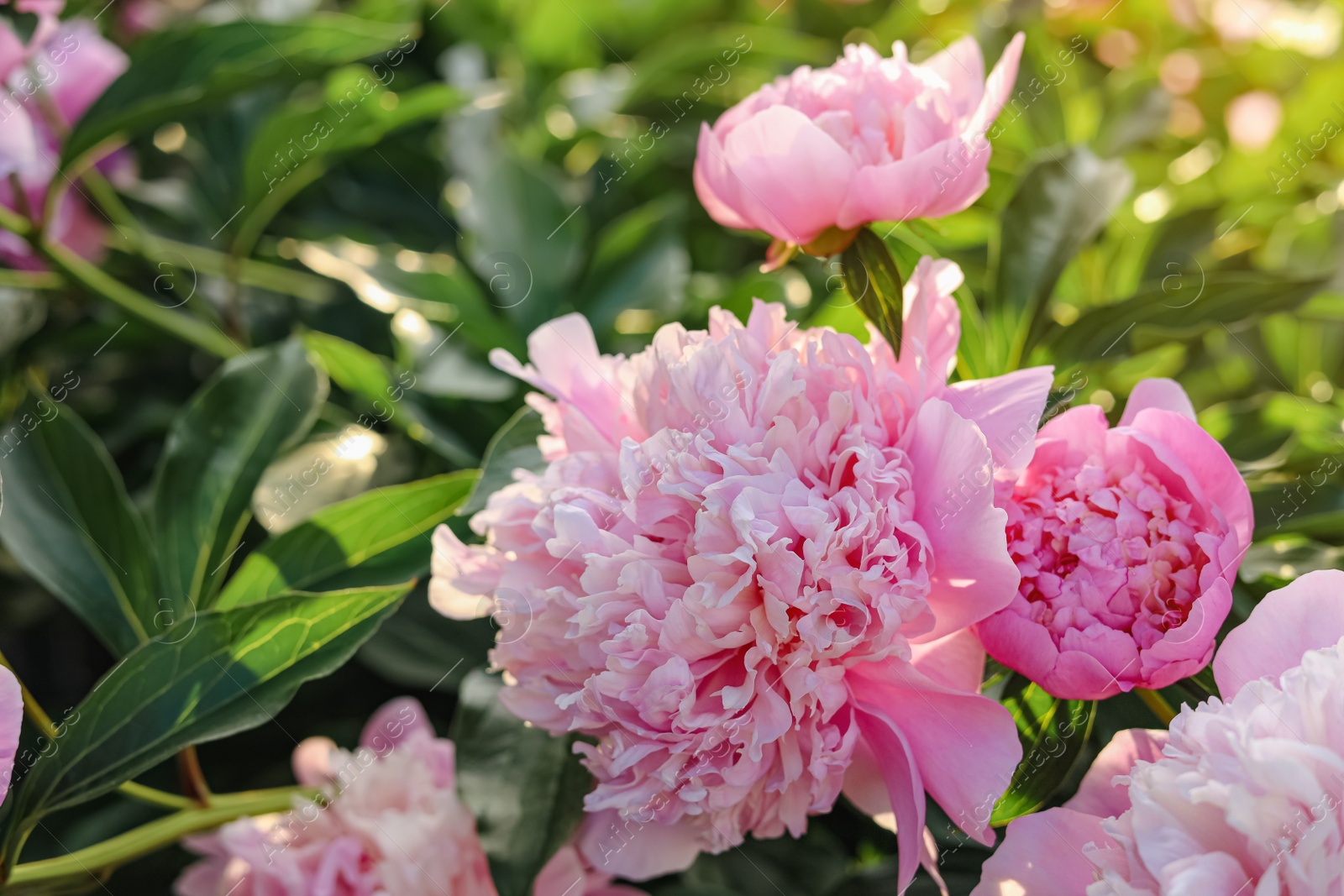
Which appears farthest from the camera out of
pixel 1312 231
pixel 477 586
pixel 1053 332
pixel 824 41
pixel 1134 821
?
pixel 824 41

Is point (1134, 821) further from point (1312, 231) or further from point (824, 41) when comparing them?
point (824, 41)

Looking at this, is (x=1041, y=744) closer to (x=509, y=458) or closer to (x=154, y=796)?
(x=509, y=458)

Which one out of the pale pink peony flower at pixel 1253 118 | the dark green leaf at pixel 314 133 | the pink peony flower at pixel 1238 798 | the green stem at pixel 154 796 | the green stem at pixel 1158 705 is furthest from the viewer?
the pale pink peony flower at pixel 1253 118

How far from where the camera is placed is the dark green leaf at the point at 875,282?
0.43 metres

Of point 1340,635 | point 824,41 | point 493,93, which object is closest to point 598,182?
point 493,93

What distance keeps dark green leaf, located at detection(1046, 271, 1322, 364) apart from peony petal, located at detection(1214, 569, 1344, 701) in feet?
0.74

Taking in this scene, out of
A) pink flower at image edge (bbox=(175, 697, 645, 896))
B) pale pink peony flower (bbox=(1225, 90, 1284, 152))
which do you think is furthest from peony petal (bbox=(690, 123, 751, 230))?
pale pink peony flower (bbox=(1225, 90, 1284, 152))

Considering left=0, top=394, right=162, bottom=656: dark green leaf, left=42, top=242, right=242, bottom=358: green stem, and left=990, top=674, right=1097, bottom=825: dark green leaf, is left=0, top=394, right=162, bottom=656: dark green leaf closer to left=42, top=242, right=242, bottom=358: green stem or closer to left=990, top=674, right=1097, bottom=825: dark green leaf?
left=42, top=242, right=242, bottom=358: green stem

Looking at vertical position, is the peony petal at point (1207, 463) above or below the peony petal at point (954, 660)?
above

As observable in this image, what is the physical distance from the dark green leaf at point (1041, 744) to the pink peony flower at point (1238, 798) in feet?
0.06

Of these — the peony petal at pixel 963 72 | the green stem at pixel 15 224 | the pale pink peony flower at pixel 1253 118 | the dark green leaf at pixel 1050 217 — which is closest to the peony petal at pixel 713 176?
the peony petal at pixel 963 72

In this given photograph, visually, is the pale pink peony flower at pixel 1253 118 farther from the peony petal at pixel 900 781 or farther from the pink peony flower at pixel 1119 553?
the peony petal at pixel 900 781

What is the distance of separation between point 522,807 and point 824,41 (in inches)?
39.4

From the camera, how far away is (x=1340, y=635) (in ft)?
1.15
